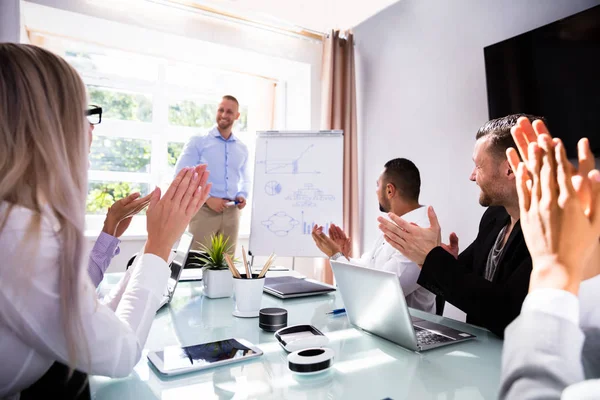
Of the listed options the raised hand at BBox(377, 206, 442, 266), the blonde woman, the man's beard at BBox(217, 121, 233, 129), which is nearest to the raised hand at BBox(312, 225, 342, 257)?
the raised hand at BBox(377, 206, 442, 266)

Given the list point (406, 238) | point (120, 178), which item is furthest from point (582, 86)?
point (120, 178)

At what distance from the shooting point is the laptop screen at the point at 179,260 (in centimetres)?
142

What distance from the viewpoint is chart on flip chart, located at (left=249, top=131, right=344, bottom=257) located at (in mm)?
2951

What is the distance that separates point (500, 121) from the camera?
4.81 feet

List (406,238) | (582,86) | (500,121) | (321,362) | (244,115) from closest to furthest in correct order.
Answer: (321,362) → (406,238) → (500,121) → (582,86) → (244,115)

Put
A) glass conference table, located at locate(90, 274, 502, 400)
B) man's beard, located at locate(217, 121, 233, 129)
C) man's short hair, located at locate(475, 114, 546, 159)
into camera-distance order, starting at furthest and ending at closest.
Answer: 1. man's beard, located at locate(217, 121, 233, 129)
2. man's short hair, located at locate(475, 114, 546, 159)
3. glass conference table, located at locate(90, 274, 502, 400)

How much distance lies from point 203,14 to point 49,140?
10.6 feet

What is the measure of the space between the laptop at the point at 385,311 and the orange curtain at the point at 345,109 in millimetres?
2688

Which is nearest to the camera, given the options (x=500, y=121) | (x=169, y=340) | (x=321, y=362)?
(x=321, y=362)

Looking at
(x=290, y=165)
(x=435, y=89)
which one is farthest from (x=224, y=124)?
(x=435, y=89)

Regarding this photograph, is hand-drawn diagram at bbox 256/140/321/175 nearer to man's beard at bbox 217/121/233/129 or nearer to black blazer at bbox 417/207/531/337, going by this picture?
man's beard at bbox 217/121/233/129

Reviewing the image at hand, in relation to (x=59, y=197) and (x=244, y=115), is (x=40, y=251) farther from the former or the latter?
(x=244, y=115)

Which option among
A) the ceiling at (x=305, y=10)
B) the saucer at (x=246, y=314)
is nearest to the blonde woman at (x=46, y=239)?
the saucer at (x=246, y=314)

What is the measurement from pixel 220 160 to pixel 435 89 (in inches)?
75.2
